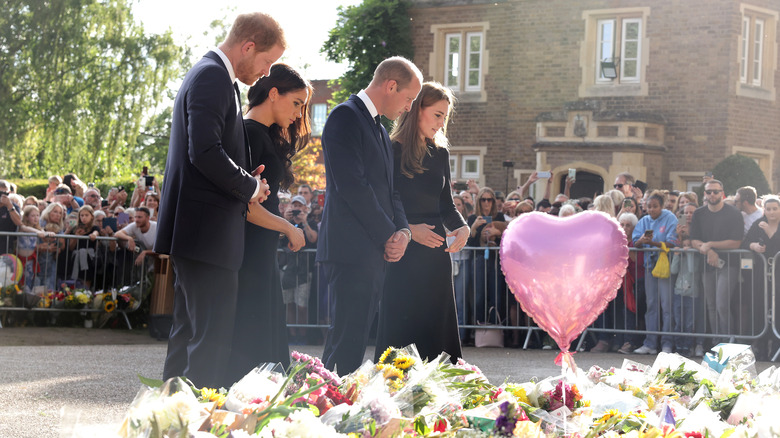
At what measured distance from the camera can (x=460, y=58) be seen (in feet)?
87.2

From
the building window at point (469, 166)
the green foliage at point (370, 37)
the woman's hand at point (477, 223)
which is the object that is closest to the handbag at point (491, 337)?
the woman's hand at point (477, 223)

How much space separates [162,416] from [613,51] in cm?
2404

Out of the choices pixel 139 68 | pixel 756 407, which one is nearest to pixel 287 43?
pixel 756 407

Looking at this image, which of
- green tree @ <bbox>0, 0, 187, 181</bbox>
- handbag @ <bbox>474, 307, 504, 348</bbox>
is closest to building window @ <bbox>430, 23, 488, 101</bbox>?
green tree @ <bbox>0, 0, 187, 181</bbox>

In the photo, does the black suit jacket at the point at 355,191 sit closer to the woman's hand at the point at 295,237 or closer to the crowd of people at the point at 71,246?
the woman's hand at the point at 295,237

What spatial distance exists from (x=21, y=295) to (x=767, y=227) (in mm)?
8795

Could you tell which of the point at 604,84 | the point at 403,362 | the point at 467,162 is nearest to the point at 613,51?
the point at 604,84

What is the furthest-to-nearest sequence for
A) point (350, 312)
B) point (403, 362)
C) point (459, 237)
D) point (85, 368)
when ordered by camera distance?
1. point (85, 368)
2. point (459, 237)
3. point (350, 312)
4. point (403, 362)

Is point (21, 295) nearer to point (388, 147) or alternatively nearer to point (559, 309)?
point (388, 147)

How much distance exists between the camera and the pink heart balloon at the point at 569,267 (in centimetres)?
446

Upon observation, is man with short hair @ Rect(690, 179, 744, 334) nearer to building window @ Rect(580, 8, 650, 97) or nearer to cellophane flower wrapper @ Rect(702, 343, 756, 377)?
cellophane flower wrapper @ Rect(702, 343, 756, 377)

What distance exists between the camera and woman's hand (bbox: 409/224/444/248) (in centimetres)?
539

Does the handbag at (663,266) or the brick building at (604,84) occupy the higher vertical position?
the brick building at (604,84)

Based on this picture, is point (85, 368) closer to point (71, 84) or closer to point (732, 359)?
point (732, 359)
